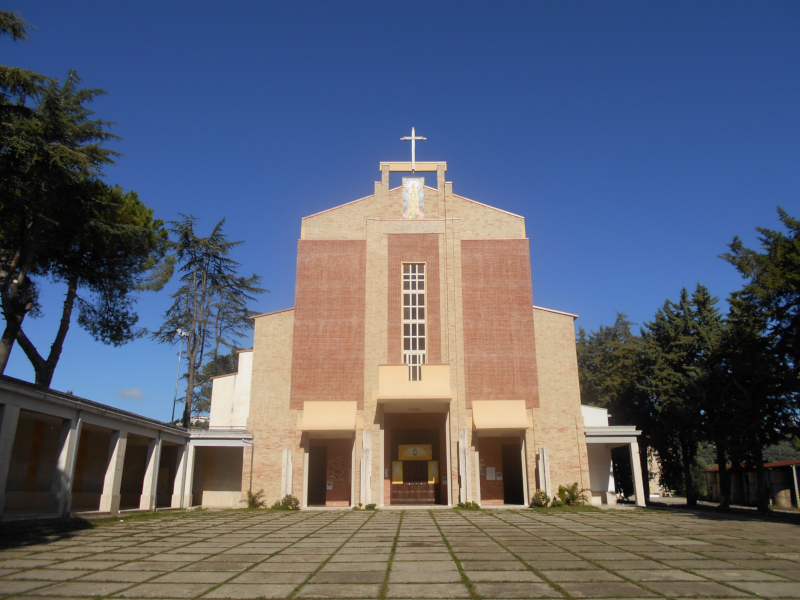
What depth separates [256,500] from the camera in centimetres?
2334

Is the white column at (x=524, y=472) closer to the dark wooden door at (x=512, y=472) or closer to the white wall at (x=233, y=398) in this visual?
the dark wooden door at (x=512, y=472)

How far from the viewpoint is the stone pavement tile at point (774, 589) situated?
21.6 feet

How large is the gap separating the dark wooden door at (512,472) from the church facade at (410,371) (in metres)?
0.06

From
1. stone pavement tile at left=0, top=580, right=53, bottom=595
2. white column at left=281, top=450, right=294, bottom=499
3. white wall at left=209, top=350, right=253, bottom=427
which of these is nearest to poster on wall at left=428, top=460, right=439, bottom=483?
white column at left=281, top=450, right=294, bottom=499

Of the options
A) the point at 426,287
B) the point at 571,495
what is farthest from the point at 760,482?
the point at 426,287

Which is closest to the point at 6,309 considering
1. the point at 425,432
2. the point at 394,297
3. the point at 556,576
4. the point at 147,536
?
the point at 147,536

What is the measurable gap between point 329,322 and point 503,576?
1845 cm

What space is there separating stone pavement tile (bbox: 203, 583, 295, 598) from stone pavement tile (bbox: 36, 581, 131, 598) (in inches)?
50.8

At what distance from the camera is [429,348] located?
25062mm

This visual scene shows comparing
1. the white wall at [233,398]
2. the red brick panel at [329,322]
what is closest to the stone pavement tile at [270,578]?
the red brick panel at [329,322]

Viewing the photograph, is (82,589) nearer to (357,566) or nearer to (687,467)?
(357,566)

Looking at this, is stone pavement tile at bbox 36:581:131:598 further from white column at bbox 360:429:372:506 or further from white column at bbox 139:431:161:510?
white column at bbox 360:429:372:506

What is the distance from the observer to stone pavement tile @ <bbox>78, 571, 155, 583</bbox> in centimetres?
750

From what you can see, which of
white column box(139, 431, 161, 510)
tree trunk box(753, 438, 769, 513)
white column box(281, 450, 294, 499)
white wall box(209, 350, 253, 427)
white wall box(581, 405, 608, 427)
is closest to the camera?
white column box(139, 431, 161, 510)
